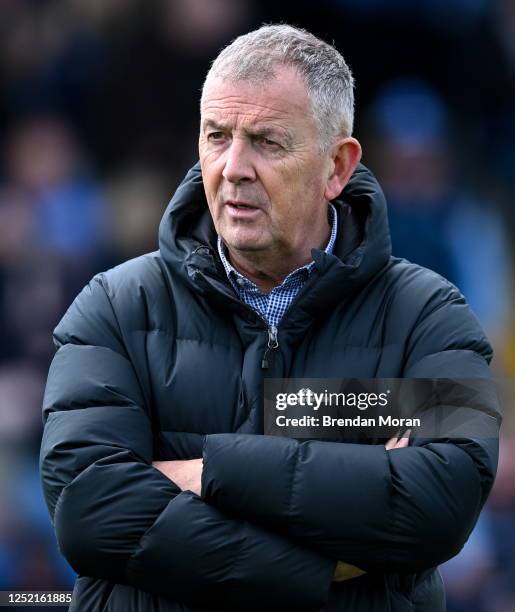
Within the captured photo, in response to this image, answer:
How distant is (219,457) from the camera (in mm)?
1884

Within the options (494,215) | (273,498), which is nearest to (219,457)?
(273,498)

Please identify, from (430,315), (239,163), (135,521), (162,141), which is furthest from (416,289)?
(162,141)

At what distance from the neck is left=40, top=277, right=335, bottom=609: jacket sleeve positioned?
303mm

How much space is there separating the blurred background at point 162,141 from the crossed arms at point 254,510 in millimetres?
2512

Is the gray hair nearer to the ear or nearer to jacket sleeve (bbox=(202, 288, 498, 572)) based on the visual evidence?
the ear

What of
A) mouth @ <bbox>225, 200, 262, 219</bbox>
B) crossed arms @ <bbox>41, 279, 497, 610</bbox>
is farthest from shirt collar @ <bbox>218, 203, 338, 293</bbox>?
crossed arms @ <bbox>41, 279, 497, 610</bbox>

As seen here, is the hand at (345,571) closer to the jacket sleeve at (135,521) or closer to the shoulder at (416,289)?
the jacket sleeve at (135,521)

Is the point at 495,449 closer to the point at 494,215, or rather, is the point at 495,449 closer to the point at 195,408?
the point at 195,408

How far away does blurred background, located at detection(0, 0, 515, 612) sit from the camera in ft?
14.8

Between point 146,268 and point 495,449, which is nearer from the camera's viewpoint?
point 495,449

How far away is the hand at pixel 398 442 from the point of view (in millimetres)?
2008

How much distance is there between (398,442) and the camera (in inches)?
79.4

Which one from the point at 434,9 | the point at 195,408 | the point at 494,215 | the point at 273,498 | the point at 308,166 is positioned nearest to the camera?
the point at 273,498

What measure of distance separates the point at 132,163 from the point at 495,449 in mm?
3296
